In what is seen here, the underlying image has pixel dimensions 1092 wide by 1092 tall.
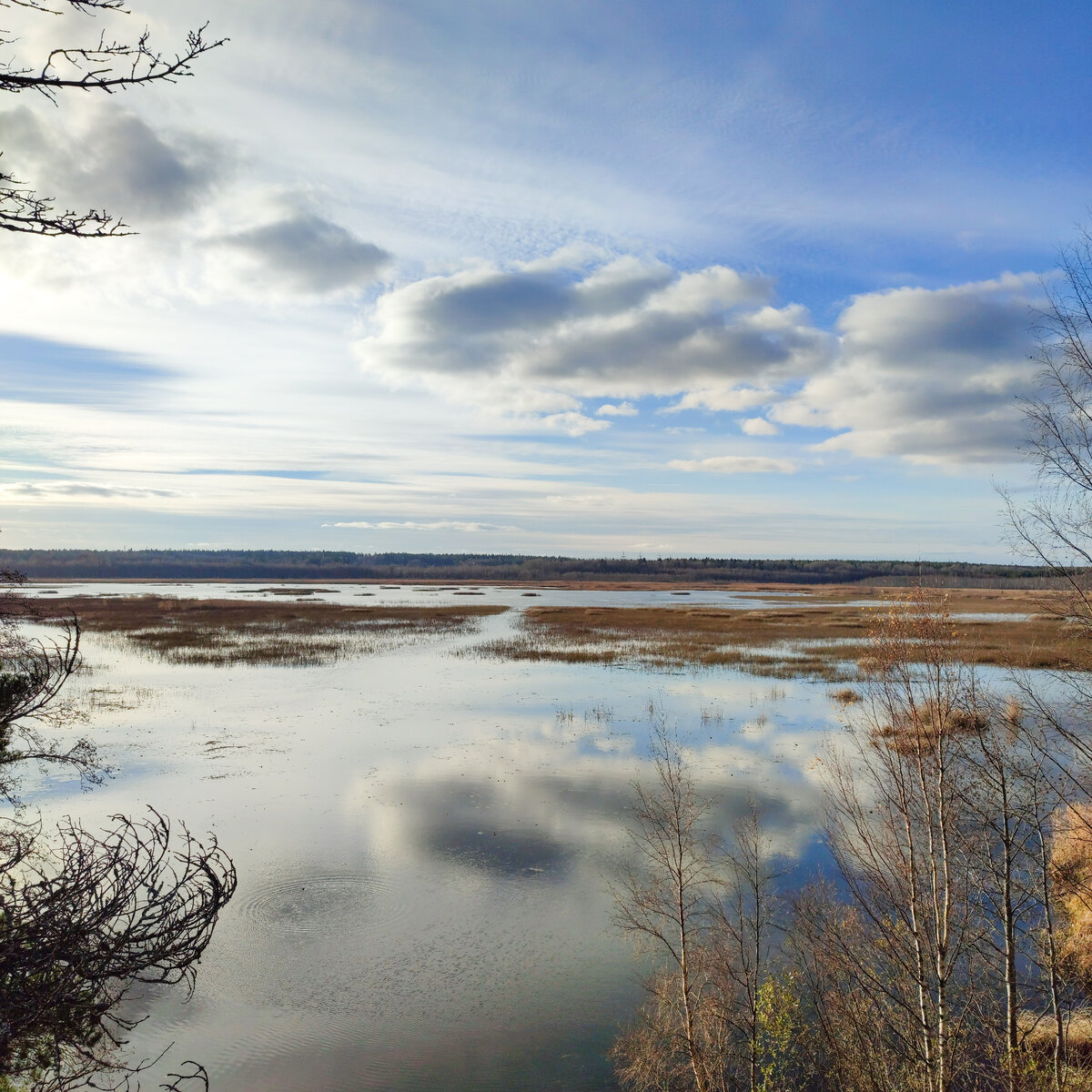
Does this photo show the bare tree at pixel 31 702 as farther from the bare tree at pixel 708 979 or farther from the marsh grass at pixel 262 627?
the marsh grass at pixel 262 627

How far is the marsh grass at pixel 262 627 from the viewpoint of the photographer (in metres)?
45.6

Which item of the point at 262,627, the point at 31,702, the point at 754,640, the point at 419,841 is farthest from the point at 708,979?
the point at 262,627

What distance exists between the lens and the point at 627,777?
2227cm

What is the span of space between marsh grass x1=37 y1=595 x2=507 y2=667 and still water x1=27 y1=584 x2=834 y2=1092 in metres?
8.97

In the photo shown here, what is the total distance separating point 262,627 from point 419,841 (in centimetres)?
4634

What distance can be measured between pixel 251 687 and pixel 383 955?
82.0 feet

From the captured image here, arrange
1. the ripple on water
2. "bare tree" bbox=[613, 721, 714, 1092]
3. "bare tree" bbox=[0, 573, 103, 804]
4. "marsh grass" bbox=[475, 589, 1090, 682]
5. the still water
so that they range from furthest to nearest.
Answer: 1. "marsh grass" bbox=[475, 589, 1090, 682]
2. the ripple on water
3. the still water
4. "bare tree" bbox=[613, 721, 714, 1092]
5. "bare tree" bbox=[0, 573, 103, 804]

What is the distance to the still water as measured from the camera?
36.4ft

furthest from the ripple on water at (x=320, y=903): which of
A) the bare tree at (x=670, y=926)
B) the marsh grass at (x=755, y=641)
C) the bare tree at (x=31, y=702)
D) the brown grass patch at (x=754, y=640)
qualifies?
the brown grass patch at (x=754, y=640)

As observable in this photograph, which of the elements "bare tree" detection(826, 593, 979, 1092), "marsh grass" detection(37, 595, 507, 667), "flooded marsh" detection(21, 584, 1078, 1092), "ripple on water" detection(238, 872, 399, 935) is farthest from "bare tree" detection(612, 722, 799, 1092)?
"marsh grass" detection(37, 595, 507, 667)

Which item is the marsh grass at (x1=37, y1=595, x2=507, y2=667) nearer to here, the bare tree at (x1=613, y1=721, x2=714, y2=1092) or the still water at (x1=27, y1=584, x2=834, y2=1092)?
the still water at (x1=27, y1=584, x2=834, y2=1092)

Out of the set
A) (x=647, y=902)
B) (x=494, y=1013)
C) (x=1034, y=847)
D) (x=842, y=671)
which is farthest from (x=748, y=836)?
(x=842, y=671)

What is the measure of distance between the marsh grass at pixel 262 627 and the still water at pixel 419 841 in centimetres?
897

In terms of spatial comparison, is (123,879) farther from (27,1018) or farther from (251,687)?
(251,687)
